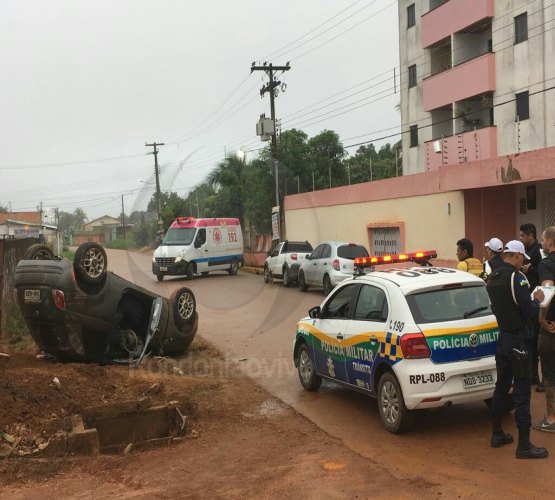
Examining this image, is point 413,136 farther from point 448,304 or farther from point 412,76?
point 448,304

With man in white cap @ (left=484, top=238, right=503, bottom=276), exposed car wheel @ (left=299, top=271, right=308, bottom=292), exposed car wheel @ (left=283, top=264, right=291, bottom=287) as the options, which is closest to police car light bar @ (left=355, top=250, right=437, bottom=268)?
man in white cap @ (left=484, top=238, right=503, bottom=276)

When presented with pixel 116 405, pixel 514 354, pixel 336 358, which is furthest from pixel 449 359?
pixel 116 405

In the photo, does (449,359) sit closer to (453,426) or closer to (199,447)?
(453,426)

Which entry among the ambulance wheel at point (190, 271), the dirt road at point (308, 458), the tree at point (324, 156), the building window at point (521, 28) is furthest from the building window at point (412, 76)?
the dirt road at point (308, 458)

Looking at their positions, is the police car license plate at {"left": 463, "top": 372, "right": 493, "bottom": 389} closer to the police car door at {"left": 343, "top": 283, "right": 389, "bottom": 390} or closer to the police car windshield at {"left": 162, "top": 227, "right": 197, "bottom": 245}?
the police car door at {"left": 343, "top": 283, "right": 389, "bottom": 390}

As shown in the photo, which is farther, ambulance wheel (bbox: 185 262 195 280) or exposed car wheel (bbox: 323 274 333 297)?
ambulance wheel (bbox: 185 262 195 280)

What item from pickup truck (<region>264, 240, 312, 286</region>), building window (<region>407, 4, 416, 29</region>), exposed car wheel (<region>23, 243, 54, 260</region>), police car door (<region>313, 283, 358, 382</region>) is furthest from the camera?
building window (<region>407, 4, 416, 29</region>)

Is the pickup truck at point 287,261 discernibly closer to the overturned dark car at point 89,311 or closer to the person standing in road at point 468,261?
the overturned dark car at point 89,311

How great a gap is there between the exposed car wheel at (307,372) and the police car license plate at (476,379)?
2.31 m

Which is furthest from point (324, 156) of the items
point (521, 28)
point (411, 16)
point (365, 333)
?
point (365, 333)

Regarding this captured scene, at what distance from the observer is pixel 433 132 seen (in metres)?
30.9

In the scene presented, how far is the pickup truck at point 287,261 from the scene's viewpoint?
72.5ft

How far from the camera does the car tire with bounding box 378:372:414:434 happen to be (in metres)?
5.88

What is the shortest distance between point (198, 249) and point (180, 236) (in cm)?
99
